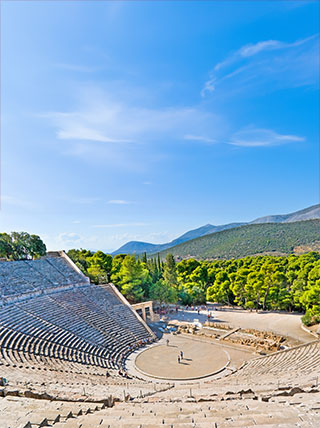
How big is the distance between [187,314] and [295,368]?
1905 centimetres

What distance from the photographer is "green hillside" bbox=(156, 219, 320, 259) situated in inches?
3853

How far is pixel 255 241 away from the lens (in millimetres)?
108562

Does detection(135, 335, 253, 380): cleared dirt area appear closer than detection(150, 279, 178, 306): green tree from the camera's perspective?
Yes

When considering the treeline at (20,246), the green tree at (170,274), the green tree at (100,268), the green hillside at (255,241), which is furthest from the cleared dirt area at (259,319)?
the green hillside at (255,241)

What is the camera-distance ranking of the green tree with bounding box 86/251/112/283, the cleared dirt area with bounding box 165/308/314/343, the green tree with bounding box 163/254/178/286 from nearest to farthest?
the cleared dirt area with bounding box 165/308/314/343
the green tree with bounding box 86/251/112/283
the green tree with bounding box 163/254/178/286

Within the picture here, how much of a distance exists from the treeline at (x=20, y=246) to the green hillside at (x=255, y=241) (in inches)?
2972

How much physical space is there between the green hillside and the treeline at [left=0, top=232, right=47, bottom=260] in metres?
75.5

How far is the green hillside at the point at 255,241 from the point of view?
97.9m

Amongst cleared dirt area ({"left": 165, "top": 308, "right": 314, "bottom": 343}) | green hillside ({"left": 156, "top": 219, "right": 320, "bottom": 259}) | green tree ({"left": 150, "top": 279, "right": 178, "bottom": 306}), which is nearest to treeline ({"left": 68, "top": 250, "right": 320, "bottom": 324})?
green tree ({"left": 150, "top": 279, "right": 178, "bottom": 306})

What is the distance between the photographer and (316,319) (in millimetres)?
24812

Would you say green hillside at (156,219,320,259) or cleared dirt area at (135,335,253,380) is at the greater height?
green hillside at (156,219,320,259)

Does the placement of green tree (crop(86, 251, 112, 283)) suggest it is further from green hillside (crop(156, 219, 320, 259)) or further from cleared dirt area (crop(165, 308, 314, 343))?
green hillside (crop(156, 219, 320, 259))

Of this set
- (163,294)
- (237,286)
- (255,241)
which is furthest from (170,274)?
(255,241)

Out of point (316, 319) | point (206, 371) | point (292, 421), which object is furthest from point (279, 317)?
point (292, 421)
